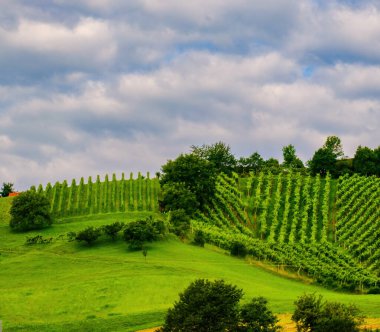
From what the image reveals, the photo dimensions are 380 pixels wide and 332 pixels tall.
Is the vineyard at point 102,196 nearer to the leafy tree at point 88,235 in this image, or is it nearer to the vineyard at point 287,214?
the vineyard at point 287,214

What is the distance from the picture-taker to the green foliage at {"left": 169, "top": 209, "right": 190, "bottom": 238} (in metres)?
90.9

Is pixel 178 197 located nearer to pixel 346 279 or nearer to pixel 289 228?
pixel 289 228

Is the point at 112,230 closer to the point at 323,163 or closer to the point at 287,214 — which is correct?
the point at 287,214

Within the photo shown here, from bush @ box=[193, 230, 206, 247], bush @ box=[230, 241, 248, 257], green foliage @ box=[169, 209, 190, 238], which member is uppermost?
green foliage @ box=[169, 209, 190, 238]

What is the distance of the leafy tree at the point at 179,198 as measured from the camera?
10456cm

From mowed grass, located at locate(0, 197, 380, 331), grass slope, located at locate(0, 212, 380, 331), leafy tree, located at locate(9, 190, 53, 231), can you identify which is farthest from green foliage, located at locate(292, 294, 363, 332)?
leafy tree, located at locate(9, 190, 53, 231)

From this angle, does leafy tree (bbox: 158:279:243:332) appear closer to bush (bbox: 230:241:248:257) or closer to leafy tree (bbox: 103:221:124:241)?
bush (bbox: 230:241:248:257)

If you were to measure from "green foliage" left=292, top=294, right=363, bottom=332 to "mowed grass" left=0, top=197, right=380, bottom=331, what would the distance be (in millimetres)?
9088

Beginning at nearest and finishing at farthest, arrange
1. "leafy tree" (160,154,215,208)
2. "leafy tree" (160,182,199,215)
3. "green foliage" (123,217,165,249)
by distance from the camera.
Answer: "green foliage" (123,217,165,249), "leafy tree" (160,182,199,215), "leafy tree" (160,154,215,208)

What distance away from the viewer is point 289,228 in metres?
100

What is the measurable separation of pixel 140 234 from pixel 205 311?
132 feet

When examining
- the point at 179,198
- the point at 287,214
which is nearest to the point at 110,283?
the point at 179,198

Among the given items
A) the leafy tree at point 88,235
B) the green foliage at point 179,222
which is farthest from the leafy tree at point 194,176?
the leafy tree at point 88,235

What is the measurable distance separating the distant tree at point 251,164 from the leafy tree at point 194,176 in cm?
2814
